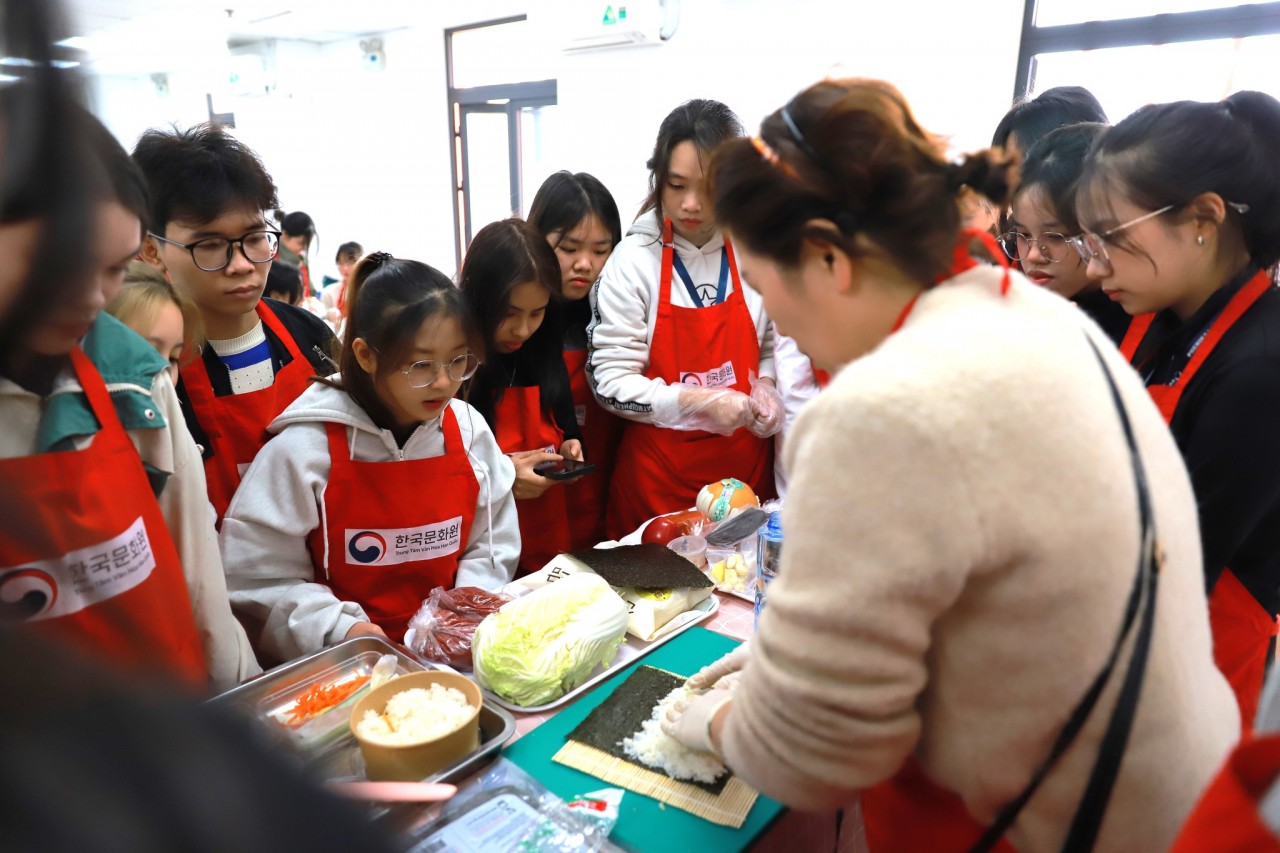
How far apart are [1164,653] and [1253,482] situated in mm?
805

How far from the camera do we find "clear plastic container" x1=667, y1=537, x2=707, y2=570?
1.99m

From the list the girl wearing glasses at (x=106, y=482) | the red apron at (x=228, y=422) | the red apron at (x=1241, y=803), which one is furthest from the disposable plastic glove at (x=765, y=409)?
the red apron at (x=1241, y=803)

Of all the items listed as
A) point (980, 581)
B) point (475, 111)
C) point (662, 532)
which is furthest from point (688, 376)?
point (475, 111)

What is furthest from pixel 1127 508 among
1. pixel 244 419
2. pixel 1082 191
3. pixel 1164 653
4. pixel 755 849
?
pixel 244 419

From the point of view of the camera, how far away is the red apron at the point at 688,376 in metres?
2.76

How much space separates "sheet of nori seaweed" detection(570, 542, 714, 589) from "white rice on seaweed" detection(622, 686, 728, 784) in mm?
421

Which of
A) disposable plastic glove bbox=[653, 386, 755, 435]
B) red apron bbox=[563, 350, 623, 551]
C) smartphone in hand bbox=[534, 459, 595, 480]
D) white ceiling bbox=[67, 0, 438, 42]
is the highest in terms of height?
white ceiling bbox=[67, 0, 438, 42]

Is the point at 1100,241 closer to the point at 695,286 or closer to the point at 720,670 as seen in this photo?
the point at 720,670

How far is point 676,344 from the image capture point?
9.17 feet

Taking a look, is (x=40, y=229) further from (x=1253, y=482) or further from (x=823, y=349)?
(x=1253, y=482)

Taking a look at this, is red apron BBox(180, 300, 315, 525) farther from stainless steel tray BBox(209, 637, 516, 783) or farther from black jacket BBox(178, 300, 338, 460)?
stainless steel tray BBox(209, 637, 516, 783)

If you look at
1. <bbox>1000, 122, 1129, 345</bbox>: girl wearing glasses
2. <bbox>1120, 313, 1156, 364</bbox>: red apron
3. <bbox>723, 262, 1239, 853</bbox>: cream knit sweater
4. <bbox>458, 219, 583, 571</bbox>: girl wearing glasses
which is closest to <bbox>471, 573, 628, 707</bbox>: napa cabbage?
<bbox>723, 262, 1239, 853</bbox>: cream knit sweater

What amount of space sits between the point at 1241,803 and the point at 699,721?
72cm

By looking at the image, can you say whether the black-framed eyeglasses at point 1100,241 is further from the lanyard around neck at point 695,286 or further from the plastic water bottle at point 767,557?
the lanyard around neck at point 695,286
